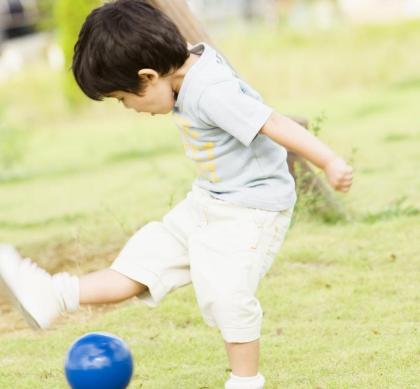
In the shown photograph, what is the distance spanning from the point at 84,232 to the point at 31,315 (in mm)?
3660

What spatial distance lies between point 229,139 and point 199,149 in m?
0.12

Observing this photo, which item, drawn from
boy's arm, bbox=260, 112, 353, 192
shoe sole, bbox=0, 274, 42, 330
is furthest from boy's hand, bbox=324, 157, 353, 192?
shoe sole, bbox=0, 274, 42, 330

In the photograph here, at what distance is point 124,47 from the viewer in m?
3.26

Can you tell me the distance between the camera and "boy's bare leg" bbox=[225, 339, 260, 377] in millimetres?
3422

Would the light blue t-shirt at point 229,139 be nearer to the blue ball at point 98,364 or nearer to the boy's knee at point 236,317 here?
the boy's knee at point 236,317

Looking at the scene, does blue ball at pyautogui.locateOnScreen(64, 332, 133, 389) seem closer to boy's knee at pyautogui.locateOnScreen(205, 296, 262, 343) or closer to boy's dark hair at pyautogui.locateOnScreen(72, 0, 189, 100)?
boy's knee at pyautogui.locateOnScreen(205, 296, 262, 343)

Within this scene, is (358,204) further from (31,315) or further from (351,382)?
(31,315)

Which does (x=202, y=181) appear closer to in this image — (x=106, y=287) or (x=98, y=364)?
(x=106, y=287)

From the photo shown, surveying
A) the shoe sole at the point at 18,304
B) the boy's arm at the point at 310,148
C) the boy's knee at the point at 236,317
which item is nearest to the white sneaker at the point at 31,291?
the shoe sole at the point at 18,304

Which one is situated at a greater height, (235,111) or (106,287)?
(235,111)

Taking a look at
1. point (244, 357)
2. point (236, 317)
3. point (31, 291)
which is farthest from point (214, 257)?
point (31, 291)

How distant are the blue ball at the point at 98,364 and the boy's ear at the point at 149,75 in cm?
92

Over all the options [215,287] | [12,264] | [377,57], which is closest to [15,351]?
[12,264]

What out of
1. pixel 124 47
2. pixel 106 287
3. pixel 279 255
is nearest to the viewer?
pixel 124 47
